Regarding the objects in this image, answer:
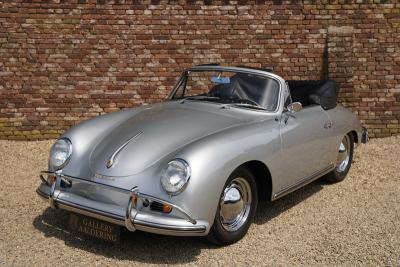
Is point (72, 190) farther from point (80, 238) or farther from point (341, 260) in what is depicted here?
point (341, 260)

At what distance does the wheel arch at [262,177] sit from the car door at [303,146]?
11cm

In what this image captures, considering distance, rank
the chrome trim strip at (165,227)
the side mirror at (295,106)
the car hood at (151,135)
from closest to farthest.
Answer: the chrome trim strip at (165,227) < the car hood at (151,135) < the side mirror at (295,106)

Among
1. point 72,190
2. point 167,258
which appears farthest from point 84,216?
point 167,258

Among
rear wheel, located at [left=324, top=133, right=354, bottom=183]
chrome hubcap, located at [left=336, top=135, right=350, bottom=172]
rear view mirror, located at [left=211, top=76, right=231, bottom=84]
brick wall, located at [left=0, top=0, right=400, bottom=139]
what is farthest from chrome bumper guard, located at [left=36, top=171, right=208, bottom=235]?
brick wall, located at [left=0, top=0, right=400, bottom=139]

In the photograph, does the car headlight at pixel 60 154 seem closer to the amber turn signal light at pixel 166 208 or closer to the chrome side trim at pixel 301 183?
the amber turn signal light at pixel 166 208

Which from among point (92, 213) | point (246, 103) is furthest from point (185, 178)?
point (246, 103)

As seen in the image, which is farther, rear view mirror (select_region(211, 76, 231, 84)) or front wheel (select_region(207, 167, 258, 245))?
rear view mirror (select_region(211, 76, 231, 84))

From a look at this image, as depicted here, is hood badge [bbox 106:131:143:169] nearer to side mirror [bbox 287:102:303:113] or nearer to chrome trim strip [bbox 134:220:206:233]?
chrome trim strip [bbox 134:220:206:233]

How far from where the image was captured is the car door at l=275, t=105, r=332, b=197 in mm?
4371

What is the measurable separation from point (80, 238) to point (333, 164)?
2866 millimetres

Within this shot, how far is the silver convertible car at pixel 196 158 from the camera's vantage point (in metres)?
3.45

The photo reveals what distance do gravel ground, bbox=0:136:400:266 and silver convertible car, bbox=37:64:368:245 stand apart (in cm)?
21

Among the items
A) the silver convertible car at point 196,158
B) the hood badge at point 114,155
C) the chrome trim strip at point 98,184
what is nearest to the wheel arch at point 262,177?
the silver convertible car at point 196,158

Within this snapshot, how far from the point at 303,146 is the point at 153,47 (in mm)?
3604
